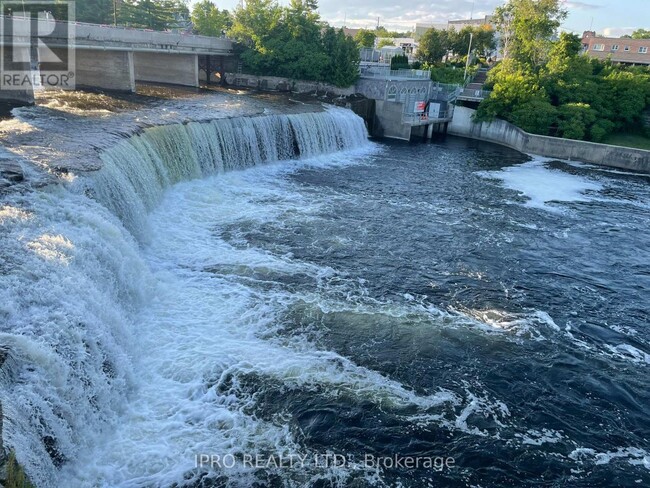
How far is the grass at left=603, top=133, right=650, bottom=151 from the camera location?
110 feet

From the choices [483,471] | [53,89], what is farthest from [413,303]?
[53,89]

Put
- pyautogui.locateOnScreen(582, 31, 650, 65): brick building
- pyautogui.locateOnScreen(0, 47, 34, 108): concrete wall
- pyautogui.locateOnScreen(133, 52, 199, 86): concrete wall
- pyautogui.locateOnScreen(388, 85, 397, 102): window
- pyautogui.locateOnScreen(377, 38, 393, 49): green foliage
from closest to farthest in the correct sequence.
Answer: pyautogui.locateOnScreen(0, 47, 34, 108): concrete wall → pyautogui.locateOnScreen(133, 52, 199, 86): concrete wall → pyautogui.locateOnScreen(388, 85, 397, 102): window → pyautogui.locateOnScreen(582, 31, 650, 65): brick building → pyautogui.locateOnScreen(377, 38, 393, 49): green foliage

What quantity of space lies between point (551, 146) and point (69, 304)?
1271 inches

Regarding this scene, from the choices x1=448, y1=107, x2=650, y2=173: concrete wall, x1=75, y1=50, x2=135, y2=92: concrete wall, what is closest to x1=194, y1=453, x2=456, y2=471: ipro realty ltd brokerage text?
x1=75, y1=50, x2=135, y2=92: concrete wall

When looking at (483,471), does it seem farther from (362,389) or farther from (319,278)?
(319,278)

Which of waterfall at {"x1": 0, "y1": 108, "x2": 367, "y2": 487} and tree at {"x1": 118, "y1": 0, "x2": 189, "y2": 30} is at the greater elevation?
tree at {"x1": 118, "y1": 0, "x2": 189, "y2": 30}

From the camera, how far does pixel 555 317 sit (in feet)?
40.7

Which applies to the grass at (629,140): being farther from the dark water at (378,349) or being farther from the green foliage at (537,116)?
the dark water at (378,349)

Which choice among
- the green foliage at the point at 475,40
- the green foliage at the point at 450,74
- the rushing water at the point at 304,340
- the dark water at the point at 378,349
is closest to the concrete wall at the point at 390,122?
the green foliage at the point at 450,74

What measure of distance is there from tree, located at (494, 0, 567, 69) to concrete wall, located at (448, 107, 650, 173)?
6471 mm

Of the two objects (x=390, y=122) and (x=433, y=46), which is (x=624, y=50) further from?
(x=390, y=122)

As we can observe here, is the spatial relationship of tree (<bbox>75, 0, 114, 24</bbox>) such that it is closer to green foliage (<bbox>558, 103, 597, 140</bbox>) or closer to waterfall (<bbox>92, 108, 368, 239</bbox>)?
waterfall (<bbox>92, 108, 368, 239</bbox>)

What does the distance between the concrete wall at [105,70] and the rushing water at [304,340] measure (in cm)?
1265

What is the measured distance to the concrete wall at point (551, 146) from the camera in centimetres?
3120
